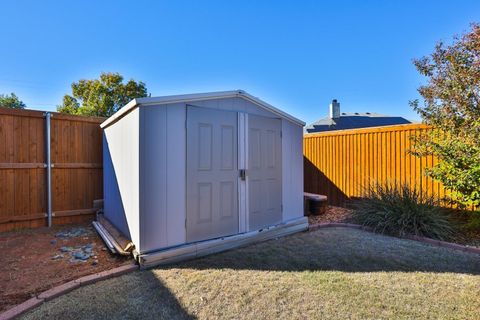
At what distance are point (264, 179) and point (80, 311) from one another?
113 inches

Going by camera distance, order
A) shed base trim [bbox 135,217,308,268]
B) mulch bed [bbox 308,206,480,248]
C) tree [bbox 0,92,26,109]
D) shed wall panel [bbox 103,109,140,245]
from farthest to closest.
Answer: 1. tree [bbox 0,92,26,109]
2. mulch bed [bbox 308,206,480,248]
3. shed wall panel [bbox 103,109,140,245]
4. shed base trim [bbox 135,217,308,268]

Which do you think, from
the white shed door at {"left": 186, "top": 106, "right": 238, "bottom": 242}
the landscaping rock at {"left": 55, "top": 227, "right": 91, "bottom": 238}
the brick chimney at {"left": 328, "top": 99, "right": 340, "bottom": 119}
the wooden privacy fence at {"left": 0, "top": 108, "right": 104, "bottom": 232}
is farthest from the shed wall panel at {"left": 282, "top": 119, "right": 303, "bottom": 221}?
the brick chimney at {"left": 328, "top": 99, "right": 340, "bottom": 119}

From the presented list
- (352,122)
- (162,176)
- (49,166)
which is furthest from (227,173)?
(352,122)

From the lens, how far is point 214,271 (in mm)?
2992

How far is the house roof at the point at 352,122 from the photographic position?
527 inches

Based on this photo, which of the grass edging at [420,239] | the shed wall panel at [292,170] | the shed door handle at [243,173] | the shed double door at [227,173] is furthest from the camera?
the shed wall panel at [292,170]

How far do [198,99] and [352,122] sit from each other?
40.4 ft

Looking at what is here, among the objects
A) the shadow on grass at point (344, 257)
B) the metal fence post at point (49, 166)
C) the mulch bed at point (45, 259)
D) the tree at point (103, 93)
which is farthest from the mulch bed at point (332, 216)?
the tree at point (103, 93)

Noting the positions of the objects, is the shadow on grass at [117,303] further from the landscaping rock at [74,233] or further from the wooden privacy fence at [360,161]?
the wooden privacy fence at [360,161]

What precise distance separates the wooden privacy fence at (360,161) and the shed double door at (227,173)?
2.88m

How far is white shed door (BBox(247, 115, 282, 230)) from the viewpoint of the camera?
13.5ft

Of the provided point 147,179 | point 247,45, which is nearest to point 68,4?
point 247,45

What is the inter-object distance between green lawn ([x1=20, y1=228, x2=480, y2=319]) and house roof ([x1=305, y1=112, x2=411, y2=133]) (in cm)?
1024

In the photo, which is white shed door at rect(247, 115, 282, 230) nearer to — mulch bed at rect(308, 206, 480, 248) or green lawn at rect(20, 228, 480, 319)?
green lawn at rect(20, 228, 480, 319)
